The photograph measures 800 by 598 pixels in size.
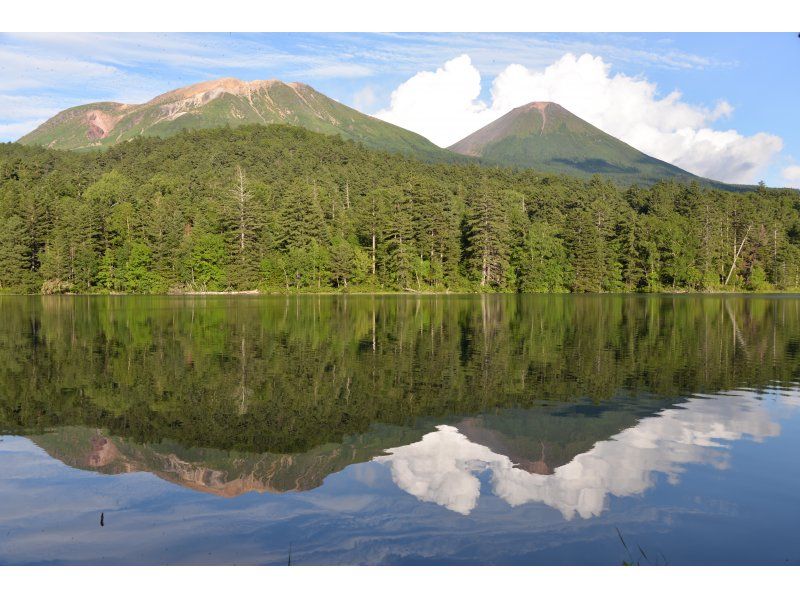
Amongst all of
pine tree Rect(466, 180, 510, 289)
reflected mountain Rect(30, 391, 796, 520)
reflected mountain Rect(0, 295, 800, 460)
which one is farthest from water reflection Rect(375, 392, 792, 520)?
pine tree Rect(466, 180, 510, 289)

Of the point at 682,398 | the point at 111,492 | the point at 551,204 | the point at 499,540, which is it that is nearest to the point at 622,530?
the point at 499,540

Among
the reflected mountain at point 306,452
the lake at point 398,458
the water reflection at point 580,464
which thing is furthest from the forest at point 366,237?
the water reflection at point 580,464

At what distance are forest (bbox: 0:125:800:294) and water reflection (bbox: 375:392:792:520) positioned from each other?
82.0 meters

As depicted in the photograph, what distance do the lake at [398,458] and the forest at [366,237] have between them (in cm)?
7392

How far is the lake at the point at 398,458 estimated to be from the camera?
26.3ft

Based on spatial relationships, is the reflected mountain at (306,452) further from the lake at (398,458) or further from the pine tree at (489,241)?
the pine tree at (489,241)

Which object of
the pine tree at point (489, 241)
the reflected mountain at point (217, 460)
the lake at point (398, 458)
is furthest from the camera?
the pine tree at point (489, 241)

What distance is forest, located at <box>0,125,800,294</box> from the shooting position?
95688 millimetres

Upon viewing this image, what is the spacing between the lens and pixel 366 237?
103 meters

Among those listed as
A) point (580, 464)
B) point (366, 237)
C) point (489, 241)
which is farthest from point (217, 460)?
point (366, 237)

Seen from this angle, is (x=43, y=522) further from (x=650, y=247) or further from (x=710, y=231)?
(x=710, y=231)

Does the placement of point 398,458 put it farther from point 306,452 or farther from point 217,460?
point 217,460

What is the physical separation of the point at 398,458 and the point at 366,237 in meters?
92.8

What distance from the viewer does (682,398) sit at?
55.1 feet
